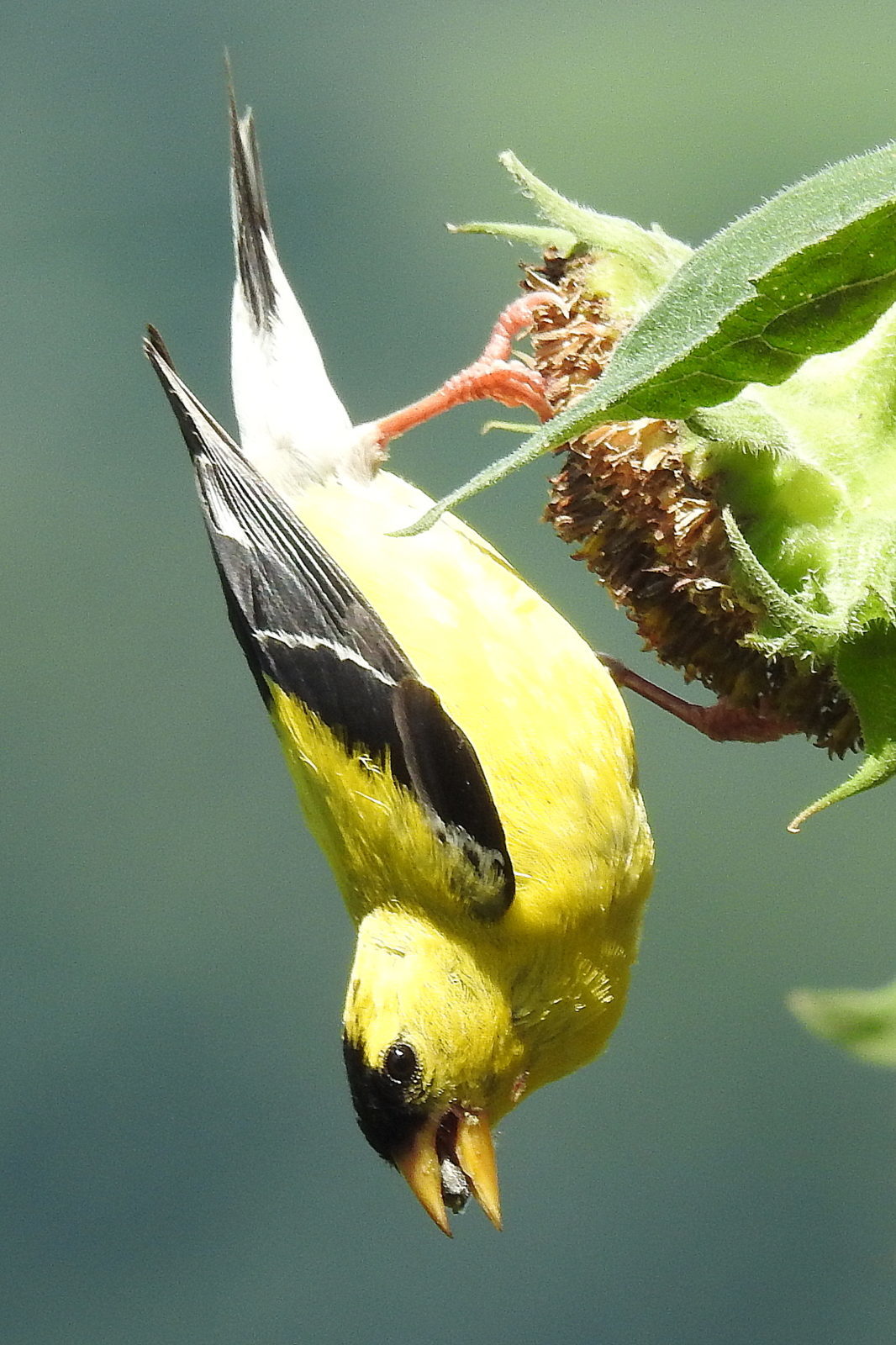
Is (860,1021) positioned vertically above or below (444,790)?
below

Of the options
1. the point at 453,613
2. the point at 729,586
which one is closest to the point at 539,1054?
the point at 453,613

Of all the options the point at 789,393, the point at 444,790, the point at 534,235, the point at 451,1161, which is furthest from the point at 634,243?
the point at 451,1161

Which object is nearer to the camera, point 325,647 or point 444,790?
point 444,790

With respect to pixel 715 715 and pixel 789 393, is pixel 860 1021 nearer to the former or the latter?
pixel 715 715

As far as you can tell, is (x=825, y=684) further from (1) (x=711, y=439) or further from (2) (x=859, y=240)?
(2) (x=859, y=240)

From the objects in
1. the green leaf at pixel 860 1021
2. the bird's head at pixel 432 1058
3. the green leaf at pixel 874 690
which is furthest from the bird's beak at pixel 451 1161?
the green leaf at pixel 874 690

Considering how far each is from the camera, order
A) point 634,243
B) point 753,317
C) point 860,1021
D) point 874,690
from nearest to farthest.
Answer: point 753,317 < point 874,690 < point 634,243 < point 860,1021
